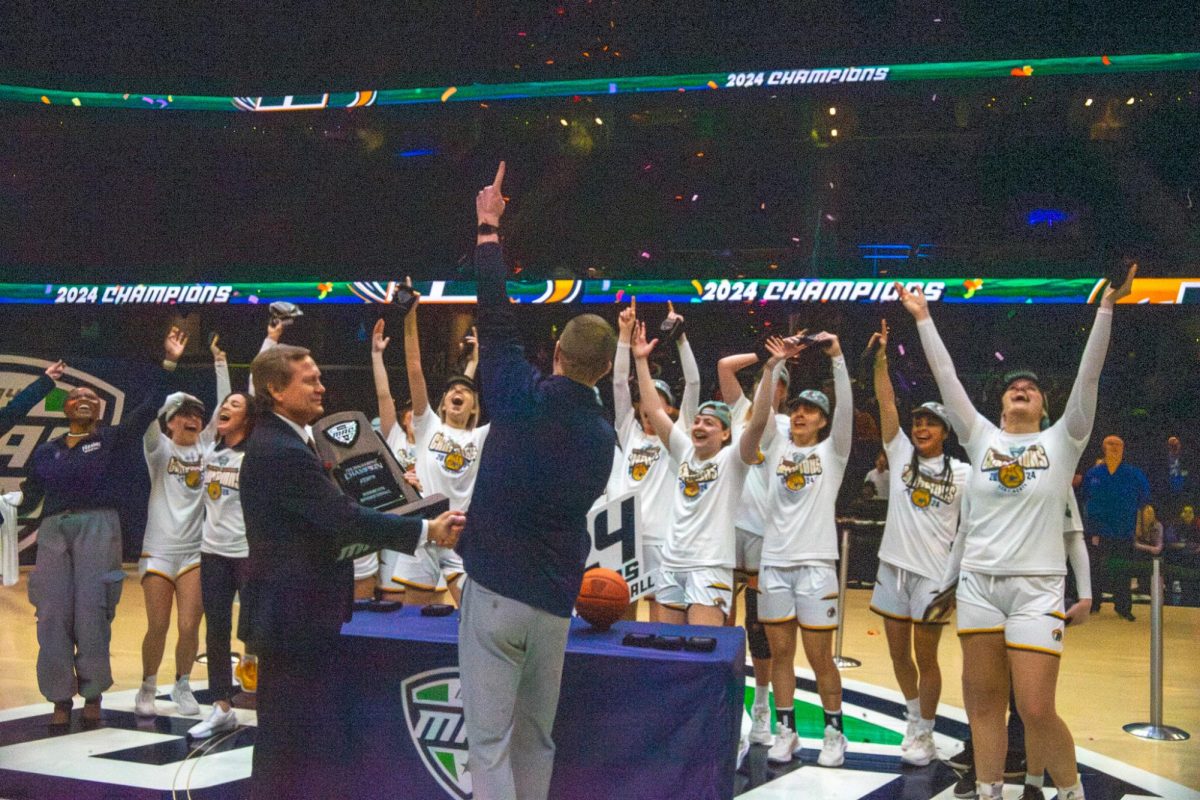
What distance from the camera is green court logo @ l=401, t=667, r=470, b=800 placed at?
3.79 metres

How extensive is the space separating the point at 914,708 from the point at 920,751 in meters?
0.21

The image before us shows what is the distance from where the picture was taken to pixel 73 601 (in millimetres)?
5953

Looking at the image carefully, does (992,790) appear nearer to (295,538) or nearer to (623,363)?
(623,363)

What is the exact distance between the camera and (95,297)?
1356 centimetres

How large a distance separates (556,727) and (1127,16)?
12320 mm

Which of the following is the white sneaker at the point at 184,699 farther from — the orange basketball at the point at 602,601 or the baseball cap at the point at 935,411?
the baseball cap at the point at 935,411

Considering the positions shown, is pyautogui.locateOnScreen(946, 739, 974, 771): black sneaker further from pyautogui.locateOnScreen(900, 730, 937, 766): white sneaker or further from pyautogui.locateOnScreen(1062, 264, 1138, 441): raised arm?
pyautogui.locateOnScreen(1062, 264, 1138, 441): raised arm

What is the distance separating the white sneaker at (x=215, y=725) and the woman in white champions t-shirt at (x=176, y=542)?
0.49 metres

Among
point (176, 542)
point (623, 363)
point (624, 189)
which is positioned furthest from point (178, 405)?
point (624, 189)

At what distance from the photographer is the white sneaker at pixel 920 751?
5.29m

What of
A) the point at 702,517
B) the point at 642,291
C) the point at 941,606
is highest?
the point at 642,291

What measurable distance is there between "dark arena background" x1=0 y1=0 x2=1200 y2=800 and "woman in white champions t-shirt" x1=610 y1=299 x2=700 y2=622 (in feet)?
16.7

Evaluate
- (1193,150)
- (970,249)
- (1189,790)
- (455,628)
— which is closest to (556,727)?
(455,628)

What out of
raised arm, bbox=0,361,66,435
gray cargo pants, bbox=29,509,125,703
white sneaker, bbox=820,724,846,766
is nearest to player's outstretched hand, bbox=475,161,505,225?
white sneaker, bbox=820,724,846,766
